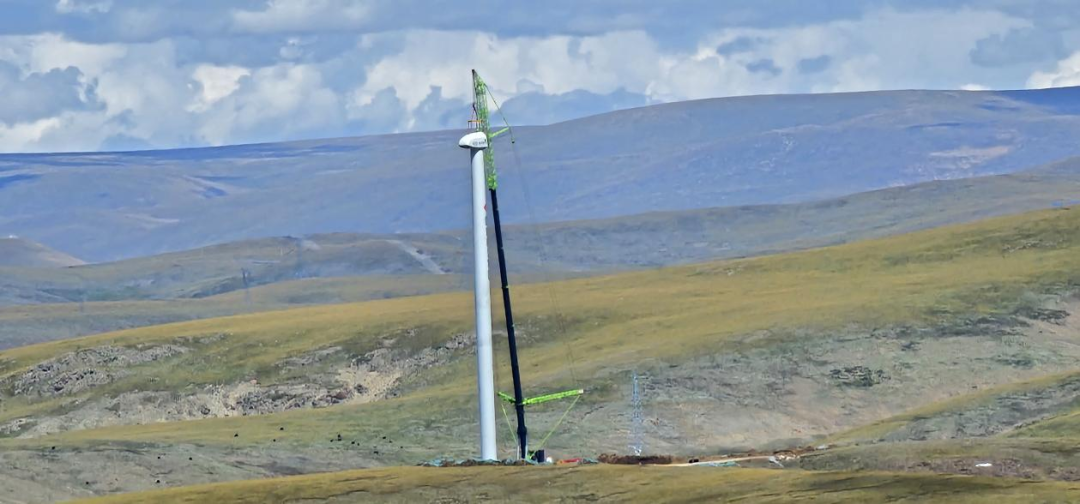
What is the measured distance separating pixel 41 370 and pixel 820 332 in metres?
66.6

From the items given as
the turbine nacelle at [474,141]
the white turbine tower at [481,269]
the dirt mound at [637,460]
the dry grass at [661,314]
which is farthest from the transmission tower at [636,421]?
the turbine nacelle at [474,141]

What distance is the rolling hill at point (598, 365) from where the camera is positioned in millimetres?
115188

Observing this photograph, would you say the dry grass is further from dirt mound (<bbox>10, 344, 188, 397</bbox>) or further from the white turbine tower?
the white turbine tower

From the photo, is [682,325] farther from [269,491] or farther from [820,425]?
[269,491]

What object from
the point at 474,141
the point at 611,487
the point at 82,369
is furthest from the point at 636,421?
the point at 82,369

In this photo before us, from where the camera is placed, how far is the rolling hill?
11519 centimetres

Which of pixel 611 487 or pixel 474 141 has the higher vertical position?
pixel 474 141

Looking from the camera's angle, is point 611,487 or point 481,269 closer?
point 611,487

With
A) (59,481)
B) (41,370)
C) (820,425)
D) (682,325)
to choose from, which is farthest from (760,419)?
(41,370)

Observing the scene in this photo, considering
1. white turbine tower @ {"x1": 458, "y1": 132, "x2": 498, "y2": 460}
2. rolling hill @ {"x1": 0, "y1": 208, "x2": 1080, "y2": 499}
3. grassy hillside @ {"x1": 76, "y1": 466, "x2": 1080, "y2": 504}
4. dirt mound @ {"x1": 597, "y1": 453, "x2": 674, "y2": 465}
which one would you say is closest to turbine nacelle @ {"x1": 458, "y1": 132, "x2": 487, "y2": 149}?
white turbine tower @ {"x1": 458, "y1": 132, "x2": 498, "y2": 460}

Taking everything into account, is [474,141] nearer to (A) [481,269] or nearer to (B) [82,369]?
(A) [481,269]

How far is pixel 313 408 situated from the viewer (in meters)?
148

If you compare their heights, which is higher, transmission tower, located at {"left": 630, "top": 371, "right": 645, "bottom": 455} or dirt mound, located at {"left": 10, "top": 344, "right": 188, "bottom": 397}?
dirt mound, located at {"left": 10, "top": 344, "right": 188, "bottom": 397}

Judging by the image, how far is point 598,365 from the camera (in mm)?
136750
